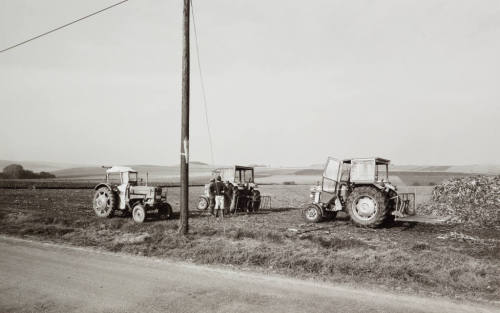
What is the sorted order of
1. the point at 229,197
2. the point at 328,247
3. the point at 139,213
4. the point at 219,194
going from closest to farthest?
the point at 328,247 → the point at 139,213 → the point at 219,194 → the point at 229,197

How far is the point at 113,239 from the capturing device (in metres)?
11.5

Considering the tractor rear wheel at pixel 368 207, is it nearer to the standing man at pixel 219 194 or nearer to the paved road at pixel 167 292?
the standing man at pixel 219 194

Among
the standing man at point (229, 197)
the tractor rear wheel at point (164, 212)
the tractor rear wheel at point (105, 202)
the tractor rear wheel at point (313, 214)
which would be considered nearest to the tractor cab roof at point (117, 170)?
the tractor rear wheel at point (105, 202)

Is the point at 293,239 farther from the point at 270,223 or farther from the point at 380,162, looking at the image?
the point at 380,162

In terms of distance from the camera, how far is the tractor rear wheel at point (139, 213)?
596 inches

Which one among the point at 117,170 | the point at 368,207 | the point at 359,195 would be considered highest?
the point at 117,170

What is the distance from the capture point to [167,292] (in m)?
6.39

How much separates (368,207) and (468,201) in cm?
669

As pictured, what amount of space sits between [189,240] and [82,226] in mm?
5248

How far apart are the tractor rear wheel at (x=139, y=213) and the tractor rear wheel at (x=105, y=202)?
136 cm

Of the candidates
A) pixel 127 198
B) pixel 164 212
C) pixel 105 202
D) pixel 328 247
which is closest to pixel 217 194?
pixel 164 212

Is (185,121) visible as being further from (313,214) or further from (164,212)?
(313,214)

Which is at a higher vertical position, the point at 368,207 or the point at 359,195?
the point at 359,195

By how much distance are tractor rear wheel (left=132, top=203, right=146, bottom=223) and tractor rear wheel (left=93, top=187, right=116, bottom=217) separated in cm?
136
